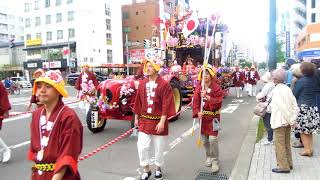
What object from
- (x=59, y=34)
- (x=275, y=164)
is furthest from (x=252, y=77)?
(x=59, y=34)

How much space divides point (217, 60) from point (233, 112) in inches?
178

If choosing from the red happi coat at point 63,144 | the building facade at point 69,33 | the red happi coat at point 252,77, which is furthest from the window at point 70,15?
the red happi coat at point 63,144

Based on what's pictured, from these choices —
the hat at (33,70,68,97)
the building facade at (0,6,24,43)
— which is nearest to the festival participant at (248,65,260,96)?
the hat at (33,70,68,97)

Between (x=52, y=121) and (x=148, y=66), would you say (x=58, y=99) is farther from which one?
(x=148, y=66)

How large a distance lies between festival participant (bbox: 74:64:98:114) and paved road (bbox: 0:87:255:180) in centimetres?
79

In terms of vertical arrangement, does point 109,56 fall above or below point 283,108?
above

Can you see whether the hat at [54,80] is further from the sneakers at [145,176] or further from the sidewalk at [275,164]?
the sidewalk at [275,164]

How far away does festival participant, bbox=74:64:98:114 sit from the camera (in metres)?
9.92

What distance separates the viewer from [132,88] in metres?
9.12

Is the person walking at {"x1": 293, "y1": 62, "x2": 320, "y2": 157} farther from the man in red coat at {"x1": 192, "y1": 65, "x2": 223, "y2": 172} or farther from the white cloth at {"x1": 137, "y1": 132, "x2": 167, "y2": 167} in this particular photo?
the white cloth at {"x1": 137, "y1": 132, "x2": 167, "y2": 167}

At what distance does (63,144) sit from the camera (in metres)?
2.83

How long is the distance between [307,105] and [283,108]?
1.29m

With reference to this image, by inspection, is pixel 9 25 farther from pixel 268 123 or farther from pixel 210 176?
pixel 210 176

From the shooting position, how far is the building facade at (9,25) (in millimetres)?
89438
